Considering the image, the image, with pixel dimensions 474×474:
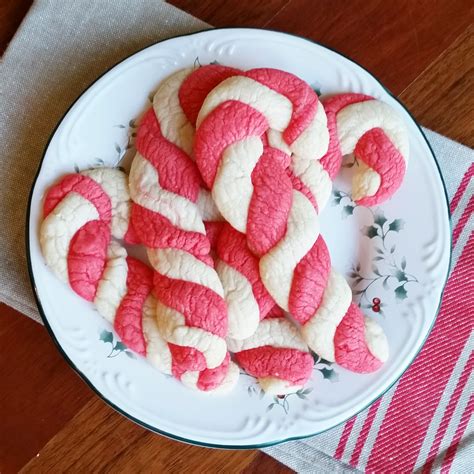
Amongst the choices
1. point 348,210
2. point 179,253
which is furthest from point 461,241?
point 179,253

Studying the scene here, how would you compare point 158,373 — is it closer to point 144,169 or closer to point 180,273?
point 180,273

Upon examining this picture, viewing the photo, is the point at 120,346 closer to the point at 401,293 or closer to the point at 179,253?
the point at 179,253

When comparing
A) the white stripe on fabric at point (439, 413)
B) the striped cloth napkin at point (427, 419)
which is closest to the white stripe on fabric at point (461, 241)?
the striped cloth napkin at point (427, 419)

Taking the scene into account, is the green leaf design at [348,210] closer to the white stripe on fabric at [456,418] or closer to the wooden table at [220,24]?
the wooden table at [220,24]

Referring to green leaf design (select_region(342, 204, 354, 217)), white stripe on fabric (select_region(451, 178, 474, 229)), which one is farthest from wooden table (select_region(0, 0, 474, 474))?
green leaf design (select_region(342, 204, 354, 217))

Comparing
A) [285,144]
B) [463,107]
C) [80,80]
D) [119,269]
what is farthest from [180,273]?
[463,107]
